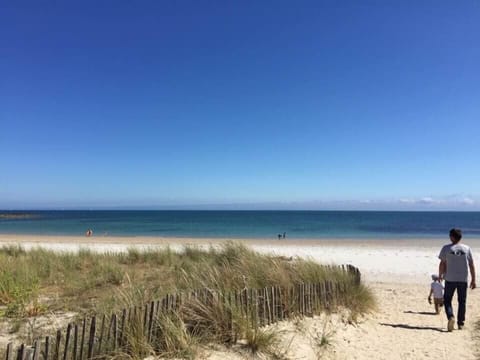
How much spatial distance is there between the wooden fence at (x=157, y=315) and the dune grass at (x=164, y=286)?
117 millimetres

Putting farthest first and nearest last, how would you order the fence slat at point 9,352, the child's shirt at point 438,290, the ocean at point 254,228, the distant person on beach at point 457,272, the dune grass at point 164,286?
1. the ocean at point 254,228
2. the child's shirt at point 438,290
3. the distant person on beach at point 457,272
4. the dune grass at point 164,286
5. the fence slat at point 9,352

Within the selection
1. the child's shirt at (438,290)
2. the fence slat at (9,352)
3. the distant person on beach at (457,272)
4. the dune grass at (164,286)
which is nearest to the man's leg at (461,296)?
the distant person on beach at (457,272)

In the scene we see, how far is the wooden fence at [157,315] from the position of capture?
12.3 feet

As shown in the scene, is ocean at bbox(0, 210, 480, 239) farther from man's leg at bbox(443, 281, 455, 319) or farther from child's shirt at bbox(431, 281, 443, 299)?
man's leg at bbox(443, 281, 455, 319)

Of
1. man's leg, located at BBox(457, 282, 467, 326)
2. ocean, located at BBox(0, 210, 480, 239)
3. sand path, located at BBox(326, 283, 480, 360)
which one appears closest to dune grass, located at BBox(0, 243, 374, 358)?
sand path, located at BBox(326, 283, 480, 360)

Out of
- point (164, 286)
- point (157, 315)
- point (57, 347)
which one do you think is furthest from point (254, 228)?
point (57, 347)

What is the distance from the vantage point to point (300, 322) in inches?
232

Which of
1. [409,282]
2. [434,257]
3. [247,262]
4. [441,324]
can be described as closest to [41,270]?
[247,262]

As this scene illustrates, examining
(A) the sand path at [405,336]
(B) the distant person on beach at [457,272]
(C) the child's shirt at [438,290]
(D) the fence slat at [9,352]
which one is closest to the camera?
(D) the fence slat at [9,352]

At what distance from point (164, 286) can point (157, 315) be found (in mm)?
2530

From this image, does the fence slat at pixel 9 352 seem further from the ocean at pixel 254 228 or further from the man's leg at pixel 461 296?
the ocean at pixel 254 228

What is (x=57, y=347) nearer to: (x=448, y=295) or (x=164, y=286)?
(x=164, y=286)

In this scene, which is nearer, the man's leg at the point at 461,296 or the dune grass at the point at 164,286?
the dune grass at the point at 164,286

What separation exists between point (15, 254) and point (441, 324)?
44.4 feet
